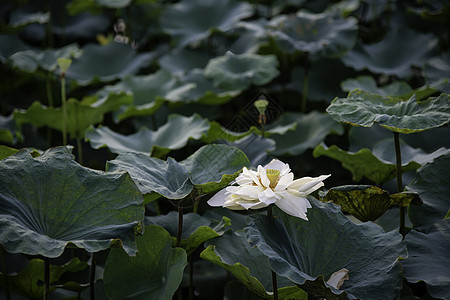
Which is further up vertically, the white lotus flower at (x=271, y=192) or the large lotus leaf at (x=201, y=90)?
the white lotus flower at (x=271, y=192)

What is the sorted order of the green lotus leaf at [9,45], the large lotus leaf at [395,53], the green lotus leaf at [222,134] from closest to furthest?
the green lotus leaf at [222,134] → the large lotus leaf at [395,53] → the green lotus leaf at [9,45]

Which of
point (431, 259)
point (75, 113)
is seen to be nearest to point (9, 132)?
point (75, 113)

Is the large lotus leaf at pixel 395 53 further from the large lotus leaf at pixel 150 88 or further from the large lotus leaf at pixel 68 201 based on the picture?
the large lotus leaf at pixel 68 201

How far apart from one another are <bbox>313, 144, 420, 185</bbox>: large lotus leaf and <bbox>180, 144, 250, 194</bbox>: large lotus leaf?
1.18 feet

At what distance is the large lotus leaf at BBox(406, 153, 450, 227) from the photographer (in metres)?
1.33

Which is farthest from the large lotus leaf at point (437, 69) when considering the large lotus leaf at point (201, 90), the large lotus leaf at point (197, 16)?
the large lotus leaf at point (197, 16)

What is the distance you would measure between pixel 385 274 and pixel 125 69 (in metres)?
1.86

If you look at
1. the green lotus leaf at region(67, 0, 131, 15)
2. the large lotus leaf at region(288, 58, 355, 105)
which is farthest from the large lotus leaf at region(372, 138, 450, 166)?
the green lotus leaf at region(67, 0, 131, 15)

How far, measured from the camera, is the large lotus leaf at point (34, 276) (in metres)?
1.44

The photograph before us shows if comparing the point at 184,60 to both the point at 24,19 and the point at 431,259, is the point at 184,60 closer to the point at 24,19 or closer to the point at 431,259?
the point at 24,19

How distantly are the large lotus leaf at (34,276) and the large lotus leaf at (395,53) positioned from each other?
4.89 ft

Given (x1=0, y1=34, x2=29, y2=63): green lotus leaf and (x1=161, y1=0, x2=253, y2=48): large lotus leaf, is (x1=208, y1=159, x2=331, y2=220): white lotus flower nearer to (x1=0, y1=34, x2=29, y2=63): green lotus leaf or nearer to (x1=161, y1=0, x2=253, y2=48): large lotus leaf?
(x1=161, y1=0, x2=253, y2=48): large lotus leaf

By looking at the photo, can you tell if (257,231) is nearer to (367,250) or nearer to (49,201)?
(367,250)

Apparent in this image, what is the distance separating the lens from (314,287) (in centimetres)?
102
